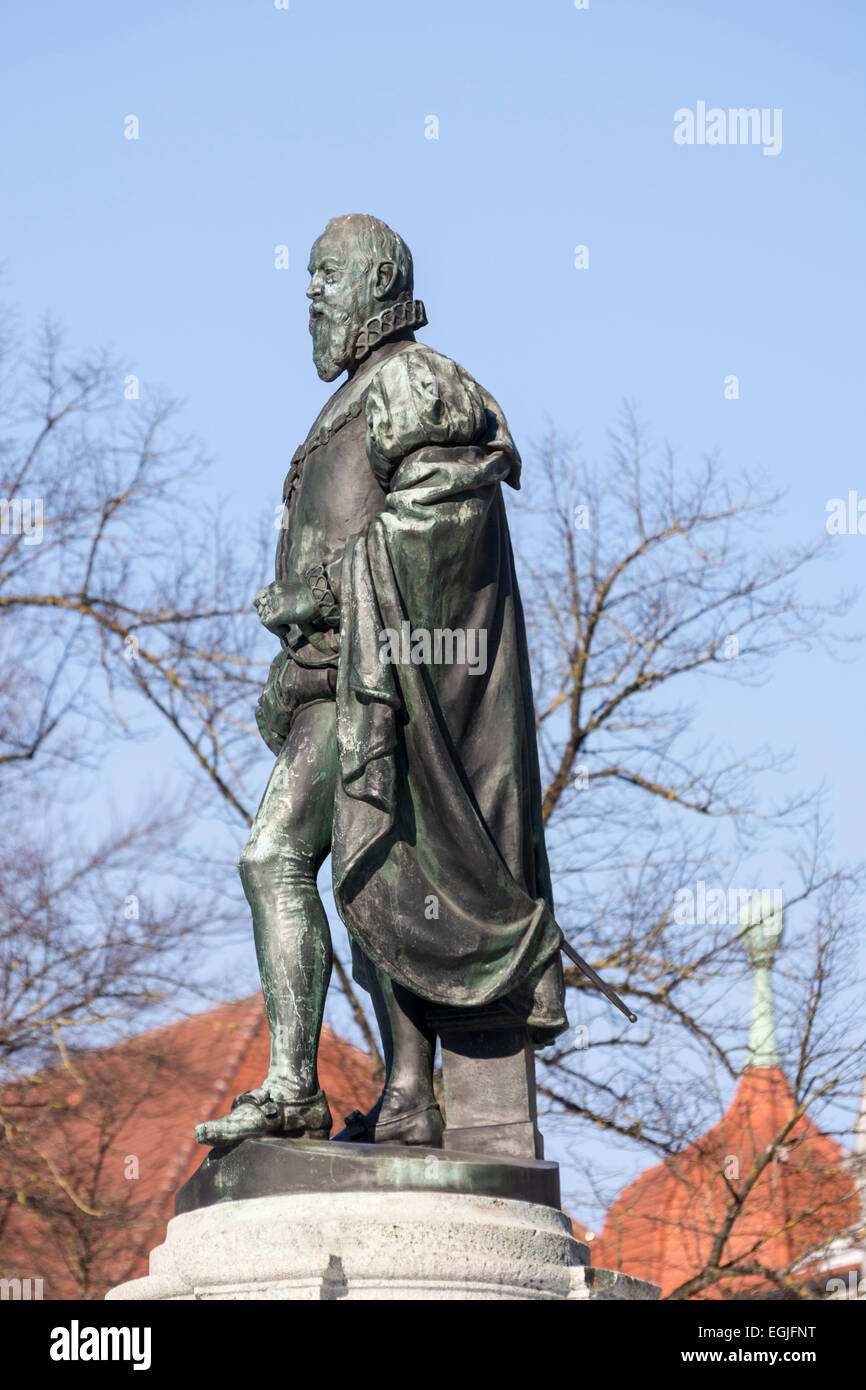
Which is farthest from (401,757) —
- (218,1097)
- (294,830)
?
(218,1097)

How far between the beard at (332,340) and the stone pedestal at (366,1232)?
2.36 meters

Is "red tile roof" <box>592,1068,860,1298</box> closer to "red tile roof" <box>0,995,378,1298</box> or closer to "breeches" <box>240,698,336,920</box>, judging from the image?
"red tile roof" <box>0,995,378,1298</box>

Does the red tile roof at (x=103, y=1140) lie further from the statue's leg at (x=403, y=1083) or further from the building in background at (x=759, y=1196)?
the statue's leg at (x=403, y=1083)

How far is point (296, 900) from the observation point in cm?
584

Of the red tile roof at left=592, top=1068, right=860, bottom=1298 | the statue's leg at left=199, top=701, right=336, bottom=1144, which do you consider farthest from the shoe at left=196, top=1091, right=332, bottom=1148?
the red tile roof at left=592, top=1068, right=860, bottom=1298

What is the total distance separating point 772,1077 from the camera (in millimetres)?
13414

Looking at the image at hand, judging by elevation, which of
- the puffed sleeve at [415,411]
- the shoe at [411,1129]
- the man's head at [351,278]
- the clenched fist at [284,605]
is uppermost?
the man's head at [351,278]

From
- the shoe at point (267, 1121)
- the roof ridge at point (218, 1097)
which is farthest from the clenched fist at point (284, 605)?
the roof ridge at point (218, 1097)

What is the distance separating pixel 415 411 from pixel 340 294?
68 cm

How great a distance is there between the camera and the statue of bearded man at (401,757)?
18.4ft

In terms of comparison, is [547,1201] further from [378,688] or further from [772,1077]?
[772,1077]

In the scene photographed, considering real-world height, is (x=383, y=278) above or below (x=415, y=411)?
above

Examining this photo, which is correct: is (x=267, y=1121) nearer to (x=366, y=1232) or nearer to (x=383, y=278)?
(x=366, y=1232)

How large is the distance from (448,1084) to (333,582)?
56.6 inches
